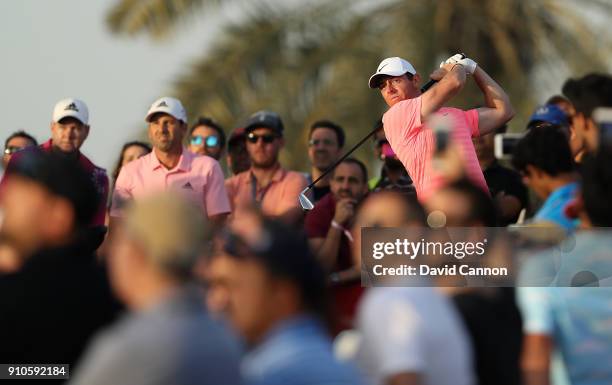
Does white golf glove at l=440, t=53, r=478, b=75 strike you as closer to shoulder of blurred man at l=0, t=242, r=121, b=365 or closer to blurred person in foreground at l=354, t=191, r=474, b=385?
blurred person in foreground at l=354, t=191, r=474, b=385

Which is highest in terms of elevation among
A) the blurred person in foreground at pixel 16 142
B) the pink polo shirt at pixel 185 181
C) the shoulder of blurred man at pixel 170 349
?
the blurred person in foreground at pixel 16 142

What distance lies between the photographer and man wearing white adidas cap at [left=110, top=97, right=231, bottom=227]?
10352 millimetres

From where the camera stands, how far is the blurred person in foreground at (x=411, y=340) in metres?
5.45

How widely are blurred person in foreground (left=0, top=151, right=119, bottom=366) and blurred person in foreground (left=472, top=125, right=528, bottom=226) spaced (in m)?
4.54

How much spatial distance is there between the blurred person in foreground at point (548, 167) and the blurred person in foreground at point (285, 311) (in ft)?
6.78

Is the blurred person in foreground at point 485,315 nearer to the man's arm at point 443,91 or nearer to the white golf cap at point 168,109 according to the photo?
the man's arm at point 443,91

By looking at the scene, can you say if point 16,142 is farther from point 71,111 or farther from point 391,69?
point 391,69

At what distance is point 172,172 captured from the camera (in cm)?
1050

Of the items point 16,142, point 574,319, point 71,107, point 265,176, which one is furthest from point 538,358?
point 16,142

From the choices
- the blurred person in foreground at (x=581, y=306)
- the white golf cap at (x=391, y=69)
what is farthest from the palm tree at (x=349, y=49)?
the blurred person in foreground at (x=581, y=306)

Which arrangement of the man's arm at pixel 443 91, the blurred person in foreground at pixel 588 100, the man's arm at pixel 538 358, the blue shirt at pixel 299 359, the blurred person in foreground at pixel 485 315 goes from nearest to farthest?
1. the blue shirt at pixel 299 359
2. the man's arm at pixel 538 358
3. the blurred person in foreground at pixel 485 315
4. the blurred person in foreground at pixel 588 100
5. the man's arm at pixel 443 91

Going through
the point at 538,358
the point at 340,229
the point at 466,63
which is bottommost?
the point at 538,358

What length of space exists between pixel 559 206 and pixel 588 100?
734 millimetres

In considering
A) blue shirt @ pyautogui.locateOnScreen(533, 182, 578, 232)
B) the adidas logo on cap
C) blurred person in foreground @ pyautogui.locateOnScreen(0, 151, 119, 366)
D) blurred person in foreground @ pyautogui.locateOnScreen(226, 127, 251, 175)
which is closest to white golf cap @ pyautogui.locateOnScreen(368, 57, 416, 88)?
blue shirt @ pyautogui.locateOnScreen(533, 182, 578, 232)
